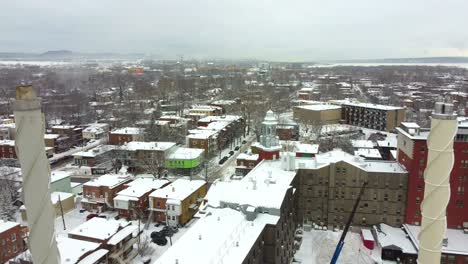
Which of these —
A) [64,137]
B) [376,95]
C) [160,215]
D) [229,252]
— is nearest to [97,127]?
[64,137]

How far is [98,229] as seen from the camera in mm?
32969

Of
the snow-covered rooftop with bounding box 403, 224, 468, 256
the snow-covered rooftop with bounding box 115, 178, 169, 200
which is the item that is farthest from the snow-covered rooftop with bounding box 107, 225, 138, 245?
the snow-covered rooftop with bounding box 403, 224, 468, 256

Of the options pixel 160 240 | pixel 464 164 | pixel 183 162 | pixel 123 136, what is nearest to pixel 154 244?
pixel 160 240

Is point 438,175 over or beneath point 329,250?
over

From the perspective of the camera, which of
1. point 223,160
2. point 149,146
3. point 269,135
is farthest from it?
point 223,160

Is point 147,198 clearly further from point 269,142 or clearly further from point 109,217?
point 269,142

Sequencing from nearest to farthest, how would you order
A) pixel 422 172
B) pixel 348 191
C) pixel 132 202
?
1. pixel 422 172
2. pixel 348 191
3. pixel 132 202

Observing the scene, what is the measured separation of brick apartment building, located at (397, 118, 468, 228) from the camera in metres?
33.2

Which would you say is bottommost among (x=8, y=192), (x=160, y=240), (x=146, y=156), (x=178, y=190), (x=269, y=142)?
(x=160, y=240)

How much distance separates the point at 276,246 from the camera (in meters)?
26.2

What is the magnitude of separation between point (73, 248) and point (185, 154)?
29.8 m

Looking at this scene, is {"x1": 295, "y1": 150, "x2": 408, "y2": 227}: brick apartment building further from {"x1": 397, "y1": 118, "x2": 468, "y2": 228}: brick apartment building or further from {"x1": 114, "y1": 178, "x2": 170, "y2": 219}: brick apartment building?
{"x1": 114, "y1": 178, "x2": 170, "y2": 219}: brick apartment building

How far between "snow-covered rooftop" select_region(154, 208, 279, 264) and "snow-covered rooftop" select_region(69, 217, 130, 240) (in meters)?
11.2

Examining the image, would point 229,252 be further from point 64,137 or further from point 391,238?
point 64,137
